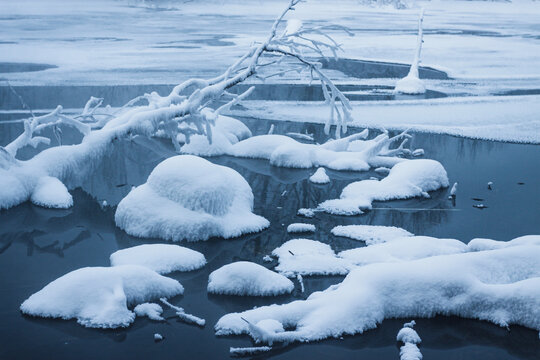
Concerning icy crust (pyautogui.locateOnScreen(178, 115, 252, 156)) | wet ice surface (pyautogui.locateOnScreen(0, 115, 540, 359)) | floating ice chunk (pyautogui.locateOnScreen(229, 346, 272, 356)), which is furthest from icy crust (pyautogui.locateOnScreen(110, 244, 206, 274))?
icy crust (pyautogui.locateOnScreen(178, 115, 252, 156))

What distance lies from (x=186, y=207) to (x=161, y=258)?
118cm

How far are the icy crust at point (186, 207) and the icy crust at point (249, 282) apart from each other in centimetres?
143

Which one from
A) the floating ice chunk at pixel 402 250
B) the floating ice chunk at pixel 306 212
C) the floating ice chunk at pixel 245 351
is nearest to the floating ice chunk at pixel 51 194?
the floating ice chunk at pixel 306 212

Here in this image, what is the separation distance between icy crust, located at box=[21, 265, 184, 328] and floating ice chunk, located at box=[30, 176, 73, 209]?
3046 millimetres

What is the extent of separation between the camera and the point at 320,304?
564cm

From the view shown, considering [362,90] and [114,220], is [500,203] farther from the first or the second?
[362,90]

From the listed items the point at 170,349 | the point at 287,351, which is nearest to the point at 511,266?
the point at 287,351

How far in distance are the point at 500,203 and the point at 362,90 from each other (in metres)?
9.78

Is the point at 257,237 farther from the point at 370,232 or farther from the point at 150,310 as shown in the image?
the point at 150,310

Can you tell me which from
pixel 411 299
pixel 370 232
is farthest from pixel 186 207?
pixel 411 299

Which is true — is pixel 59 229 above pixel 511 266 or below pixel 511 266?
below

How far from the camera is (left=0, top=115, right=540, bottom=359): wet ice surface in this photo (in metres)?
5.27

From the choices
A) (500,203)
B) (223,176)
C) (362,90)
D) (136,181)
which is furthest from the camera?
(362,90)

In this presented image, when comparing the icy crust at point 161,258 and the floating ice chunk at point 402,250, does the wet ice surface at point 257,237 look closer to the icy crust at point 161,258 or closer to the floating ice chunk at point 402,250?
the icy crust at point 161,258
